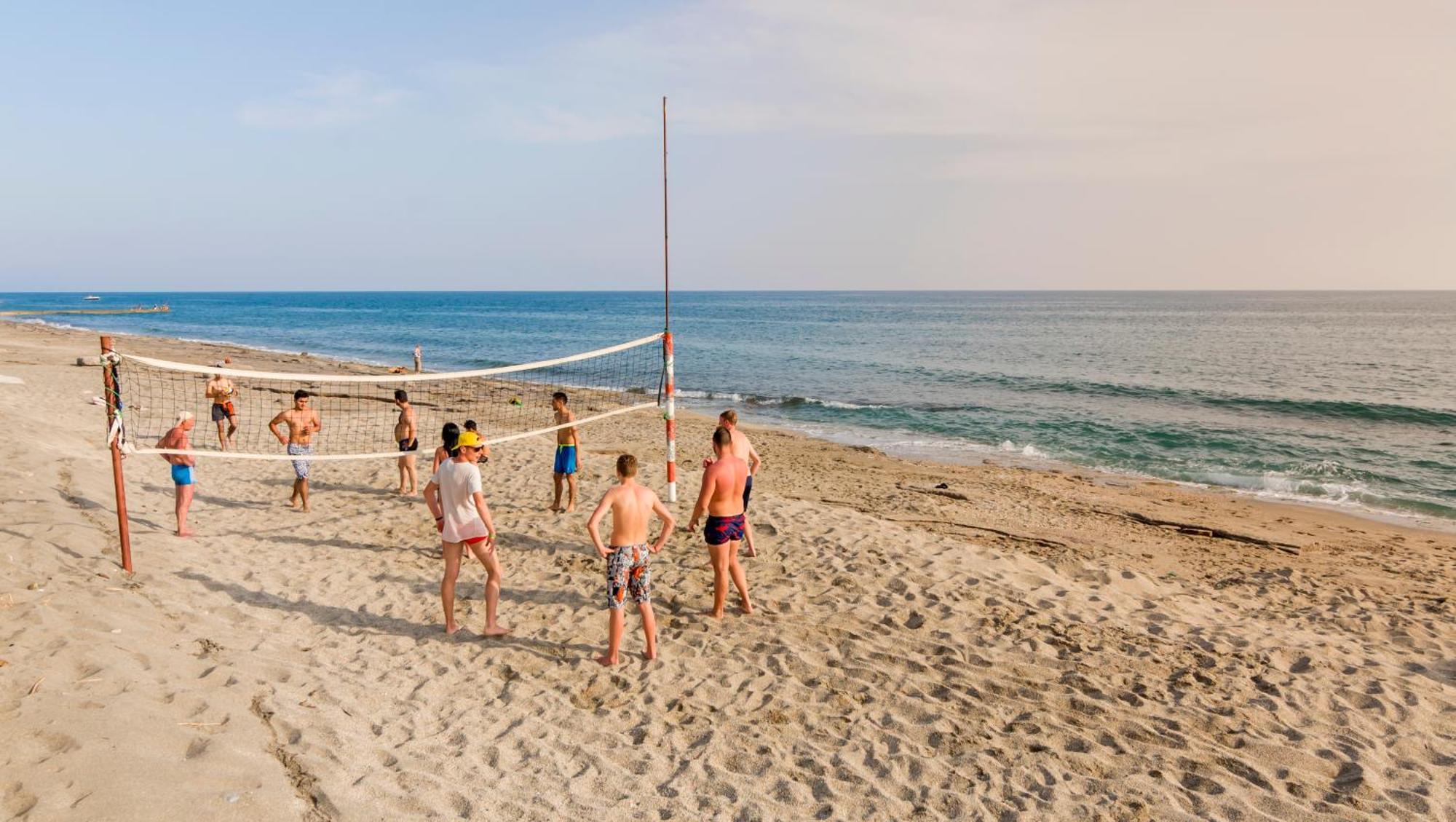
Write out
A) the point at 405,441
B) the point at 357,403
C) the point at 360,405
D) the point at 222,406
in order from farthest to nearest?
1. the point at 357,403
2. the point at 360,405
3. the point at 222,406
4. the point at 405,441

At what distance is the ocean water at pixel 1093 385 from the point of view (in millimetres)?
16312

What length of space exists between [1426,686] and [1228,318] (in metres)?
80.8

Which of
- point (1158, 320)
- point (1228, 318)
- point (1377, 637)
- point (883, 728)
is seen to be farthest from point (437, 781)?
point (1228, 318)

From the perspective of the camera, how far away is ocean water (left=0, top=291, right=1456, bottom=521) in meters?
16.3

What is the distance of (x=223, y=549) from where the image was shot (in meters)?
8.11

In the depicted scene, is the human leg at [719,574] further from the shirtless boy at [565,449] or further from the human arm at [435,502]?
the shirtless boy at [565,449]

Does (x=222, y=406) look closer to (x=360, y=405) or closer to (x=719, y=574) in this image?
(x=360, y=405)

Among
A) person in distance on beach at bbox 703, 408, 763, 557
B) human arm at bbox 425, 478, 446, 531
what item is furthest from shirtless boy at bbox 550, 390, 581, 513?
human arm at bbox 425, 478, 446, 531

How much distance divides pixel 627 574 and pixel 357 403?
18439mm

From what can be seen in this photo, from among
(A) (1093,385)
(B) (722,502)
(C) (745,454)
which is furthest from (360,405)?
(A) (1093,385)

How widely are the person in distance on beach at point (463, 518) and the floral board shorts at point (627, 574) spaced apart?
1.06 m

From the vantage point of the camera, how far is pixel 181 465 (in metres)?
8.03

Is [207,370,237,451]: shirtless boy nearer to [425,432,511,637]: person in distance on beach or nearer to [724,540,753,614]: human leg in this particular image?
[425,432,511,637]: person in distance on beach

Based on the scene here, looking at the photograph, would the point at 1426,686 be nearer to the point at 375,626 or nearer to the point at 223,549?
the point at 375,626
